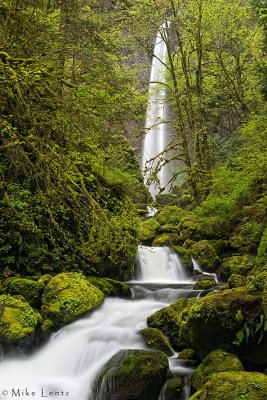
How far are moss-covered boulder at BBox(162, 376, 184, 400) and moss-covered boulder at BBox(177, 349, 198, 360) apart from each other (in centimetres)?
62

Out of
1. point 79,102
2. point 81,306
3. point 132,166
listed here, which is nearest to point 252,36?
point 132,166

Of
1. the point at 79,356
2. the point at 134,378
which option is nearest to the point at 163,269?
the point at 79,356

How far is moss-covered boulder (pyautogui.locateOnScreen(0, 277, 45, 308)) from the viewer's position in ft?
23.7

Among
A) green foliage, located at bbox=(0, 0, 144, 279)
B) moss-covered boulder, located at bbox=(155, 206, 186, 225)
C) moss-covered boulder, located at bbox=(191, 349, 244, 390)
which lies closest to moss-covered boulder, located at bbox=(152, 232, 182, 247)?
moss-covered boulder, located at bbox=(155, 206, 186, 225)

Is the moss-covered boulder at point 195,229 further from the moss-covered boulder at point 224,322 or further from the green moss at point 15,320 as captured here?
the green moss at point 15,320

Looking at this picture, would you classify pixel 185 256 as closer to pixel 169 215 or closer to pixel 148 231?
pixel 148 231

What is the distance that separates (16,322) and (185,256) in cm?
681

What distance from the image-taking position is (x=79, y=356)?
645cm

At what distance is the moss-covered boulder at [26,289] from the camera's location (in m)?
7.23

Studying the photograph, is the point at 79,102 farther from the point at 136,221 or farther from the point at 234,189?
the point at 234,189

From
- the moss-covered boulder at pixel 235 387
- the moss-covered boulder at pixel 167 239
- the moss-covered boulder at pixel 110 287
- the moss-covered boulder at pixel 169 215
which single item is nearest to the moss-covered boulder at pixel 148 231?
the moss-covered boulder at pixel 167 239

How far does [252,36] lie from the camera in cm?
1683

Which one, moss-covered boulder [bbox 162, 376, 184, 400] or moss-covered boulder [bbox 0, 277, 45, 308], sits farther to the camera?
moss-covered boulder [bbox 0, 277, 45, 308]

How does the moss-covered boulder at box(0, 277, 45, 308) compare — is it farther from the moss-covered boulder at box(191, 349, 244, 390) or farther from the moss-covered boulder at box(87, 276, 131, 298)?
the moss-covered boulder at box(191, 349, 244, 390)
